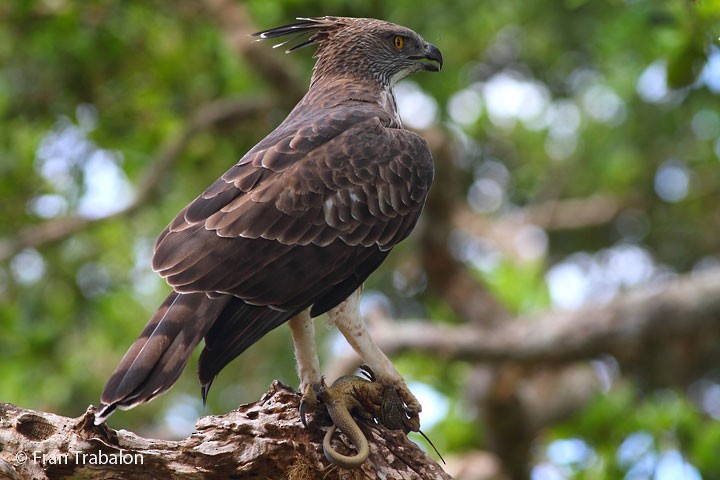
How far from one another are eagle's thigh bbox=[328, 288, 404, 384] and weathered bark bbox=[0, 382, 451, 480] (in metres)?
0.34

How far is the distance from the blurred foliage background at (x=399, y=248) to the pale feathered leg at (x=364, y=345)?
4.02 metres

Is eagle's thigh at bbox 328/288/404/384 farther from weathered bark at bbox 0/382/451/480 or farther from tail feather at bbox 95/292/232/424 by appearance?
tail feather at bbox 95/292/232/424

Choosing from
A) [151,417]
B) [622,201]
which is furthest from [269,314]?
[622,201]

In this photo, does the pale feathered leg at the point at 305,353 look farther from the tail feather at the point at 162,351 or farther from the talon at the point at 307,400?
the tail feather at the point at 162,351

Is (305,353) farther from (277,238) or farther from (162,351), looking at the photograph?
(162,351)

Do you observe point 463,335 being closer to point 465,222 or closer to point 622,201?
point 465,222

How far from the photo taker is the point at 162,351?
374 cm

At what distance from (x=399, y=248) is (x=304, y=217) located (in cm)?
605

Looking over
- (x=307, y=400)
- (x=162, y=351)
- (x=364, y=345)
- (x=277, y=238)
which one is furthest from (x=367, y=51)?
(x=162, y=351)

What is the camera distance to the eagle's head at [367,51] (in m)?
5.44

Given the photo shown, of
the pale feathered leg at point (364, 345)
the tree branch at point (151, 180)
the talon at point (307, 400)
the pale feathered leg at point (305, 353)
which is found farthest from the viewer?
the tree branch at point (151, 180)

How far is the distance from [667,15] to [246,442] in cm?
331

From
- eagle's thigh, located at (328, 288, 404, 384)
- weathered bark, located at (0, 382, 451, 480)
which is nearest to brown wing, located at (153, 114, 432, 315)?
eagle's thigh, located at (328, 288, 404, 384)

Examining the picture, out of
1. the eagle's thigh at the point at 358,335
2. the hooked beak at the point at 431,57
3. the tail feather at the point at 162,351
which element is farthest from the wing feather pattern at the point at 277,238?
the hooked beak at the point at 431,57
